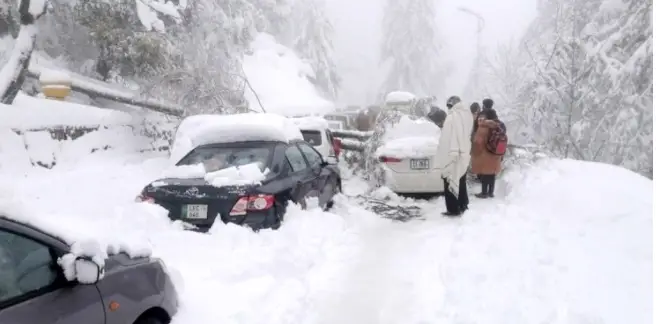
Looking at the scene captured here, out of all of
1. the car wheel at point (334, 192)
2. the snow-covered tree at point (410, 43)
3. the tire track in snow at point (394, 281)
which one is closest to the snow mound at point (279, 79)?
the snow-covered tree at point (410, 43)

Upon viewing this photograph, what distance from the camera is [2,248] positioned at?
2746mm

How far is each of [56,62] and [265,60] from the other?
19.6m

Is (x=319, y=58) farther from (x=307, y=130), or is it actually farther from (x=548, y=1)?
(x=307, y=130)

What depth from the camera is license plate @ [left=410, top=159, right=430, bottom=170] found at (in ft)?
32.5

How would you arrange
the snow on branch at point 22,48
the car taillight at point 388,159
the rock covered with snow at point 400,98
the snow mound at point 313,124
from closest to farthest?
the car taillight at point 388,159 → the snow on branch at point 22,48 → the snow mound at point 313,124 → the rock covered with snow at point 400,98

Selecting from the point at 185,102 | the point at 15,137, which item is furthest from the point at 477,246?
the point at 185,102

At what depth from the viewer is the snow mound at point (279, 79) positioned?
30.4 meters

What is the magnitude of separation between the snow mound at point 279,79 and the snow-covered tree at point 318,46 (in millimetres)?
3380

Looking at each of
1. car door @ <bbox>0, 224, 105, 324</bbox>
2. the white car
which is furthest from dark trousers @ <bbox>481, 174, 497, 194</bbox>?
car door @ <bbox>0, 224, 105, 324</bbox>

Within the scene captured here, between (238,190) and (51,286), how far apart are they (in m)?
3.30

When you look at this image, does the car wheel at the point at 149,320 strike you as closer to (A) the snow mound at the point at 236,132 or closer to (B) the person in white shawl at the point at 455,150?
(A) the snow mound at the point at 236,132

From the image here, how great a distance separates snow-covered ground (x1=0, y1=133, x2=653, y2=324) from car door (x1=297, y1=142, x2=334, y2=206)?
40 centimetres

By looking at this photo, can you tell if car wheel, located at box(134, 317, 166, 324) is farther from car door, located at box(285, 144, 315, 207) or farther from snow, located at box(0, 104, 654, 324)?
car door, located at box(285, 144, 315, 207)

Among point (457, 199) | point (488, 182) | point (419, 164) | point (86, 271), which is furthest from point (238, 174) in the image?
point (488, 182)
